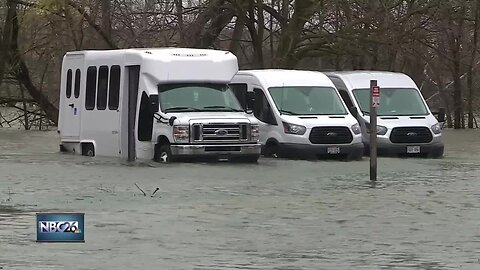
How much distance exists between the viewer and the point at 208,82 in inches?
930

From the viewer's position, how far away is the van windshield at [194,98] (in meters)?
23.2

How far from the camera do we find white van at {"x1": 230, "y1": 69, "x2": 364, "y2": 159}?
81.5 feet

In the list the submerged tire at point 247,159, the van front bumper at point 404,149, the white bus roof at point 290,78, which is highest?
the white bus roof at point 290,78

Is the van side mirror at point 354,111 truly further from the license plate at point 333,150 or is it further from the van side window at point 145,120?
the van side window at point 145,120

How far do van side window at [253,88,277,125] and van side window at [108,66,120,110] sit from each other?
10.9 feet

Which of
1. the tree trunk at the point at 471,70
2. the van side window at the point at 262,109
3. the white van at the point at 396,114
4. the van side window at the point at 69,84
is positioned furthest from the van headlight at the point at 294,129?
the tree trunk at the point at 471,70

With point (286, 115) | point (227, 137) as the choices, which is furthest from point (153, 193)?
point (286, 115)

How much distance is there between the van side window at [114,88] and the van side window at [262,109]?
3316mm

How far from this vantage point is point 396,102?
1094 inches

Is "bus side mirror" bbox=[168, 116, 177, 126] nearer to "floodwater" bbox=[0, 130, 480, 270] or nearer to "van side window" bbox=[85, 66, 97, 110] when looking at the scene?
"floodwater" bbox=[0, 130, 480, 270]

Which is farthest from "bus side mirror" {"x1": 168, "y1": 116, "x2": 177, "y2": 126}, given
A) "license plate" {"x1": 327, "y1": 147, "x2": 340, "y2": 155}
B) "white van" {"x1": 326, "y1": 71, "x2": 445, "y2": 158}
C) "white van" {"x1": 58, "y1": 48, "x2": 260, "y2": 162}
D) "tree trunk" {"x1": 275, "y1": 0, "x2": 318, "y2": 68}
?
"tree trunk" {"x1": 275, "y1": 0, "x2": 318, "y2": 68}

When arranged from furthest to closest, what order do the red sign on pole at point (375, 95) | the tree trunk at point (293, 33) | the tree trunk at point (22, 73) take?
the tree trunk at point (22, 73) → the tree trunk at point (293, 33) → the red sign on pole at point (375, 95)

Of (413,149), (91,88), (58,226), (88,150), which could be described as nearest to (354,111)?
(413,149)

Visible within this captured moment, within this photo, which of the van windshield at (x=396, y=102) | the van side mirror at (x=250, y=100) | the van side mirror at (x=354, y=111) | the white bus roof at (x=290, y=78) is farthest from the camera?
the van windshield at (x=396, y=102)
